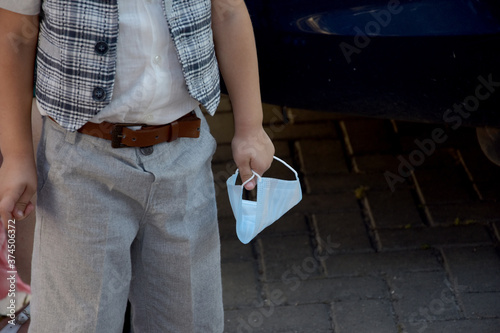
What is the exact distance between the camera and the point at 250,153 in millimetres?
1582

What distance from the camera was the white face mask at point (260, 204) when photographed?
160cm

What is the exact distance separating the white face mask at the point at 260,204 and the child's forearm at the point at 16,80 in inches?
18.7

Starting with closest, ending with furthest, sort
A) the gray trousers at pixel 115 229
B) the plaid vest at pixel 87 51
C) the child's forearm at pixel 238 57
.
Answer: the plaid vest at pixel 87 51 → the gray trousers at pixel 115 229 → the child's forearm at pixel 238 57

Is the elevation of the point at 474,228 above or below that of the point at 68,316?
below

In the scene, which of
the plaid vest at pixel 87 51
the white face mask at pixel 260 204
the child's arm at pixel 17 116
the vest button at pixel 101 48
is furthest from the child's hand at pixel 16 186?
the white face mask at pixel 260 204

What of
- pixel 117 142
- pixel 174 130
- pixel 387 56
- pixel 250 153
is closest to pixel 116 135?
pixel 117 142

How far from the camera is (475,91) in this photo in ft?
7.10

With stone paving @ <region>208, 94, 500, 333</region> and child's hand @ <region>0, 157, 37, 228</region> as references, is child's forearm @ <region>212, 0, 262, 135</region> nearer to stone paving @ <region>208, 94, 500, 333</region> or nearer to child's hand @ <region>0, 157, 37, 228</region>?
child's hand @ <region>0, 157, 37, 228</region>

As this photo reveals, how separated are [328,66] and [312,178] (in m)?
0.94

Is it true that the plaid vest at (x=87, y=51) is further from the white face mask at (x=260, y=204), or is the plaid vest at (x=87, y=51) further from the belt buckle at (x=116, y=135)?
the white face mask at (x=260, y=204)

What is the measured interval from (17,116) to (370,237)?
66.7 inches

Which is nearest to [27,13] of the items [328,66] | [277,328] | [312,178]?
[328,66]

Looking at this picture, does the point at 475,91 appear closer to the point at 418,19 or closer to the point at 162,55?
the point at 418,19

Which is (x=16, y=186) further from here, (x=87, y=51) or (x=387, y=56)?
(x=387, y=56)
